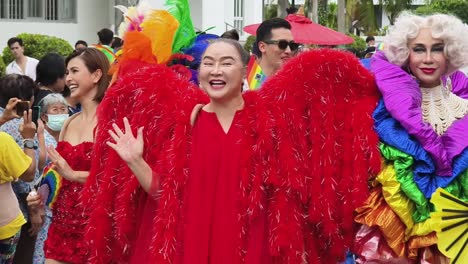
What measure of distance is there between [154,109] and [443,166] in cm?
157

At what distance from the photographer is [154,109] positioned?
4875 millimetres

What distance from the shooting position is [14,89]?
6926 mm

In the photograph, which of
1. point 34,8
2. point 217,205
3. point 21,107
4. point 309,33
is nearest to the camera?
point 217,205

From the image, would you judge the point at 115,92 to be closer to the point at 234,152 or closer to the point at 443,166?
the point at 234,152

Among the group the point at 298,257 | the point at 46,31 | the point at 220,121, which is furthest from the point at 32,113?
the point at 46,31

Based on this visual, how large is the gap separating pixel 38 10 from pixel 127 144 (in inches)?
612

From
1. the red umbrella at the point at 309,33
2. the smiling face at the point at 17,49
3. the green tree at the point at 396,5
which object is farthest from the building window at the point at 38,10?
the green tree at the point at 396,5

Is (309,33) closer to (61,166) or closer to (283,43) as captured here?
(283,43)

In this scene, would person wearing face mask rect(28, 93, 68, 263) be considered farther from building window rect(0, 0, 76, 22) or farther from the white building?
building window rect(0, 0, 76, 22)

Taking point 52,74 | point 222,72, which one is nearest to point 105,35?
point 52,74

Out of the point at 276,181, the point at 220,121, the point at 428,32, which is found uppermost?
the point at 428,32

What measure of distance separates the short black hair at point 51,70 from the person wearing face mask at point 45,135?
4.21ft

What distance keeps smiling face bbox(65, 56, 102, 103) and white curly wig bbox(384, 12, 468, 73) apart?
213cm

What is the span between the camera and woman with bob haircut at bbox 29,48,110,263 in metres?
5.65
